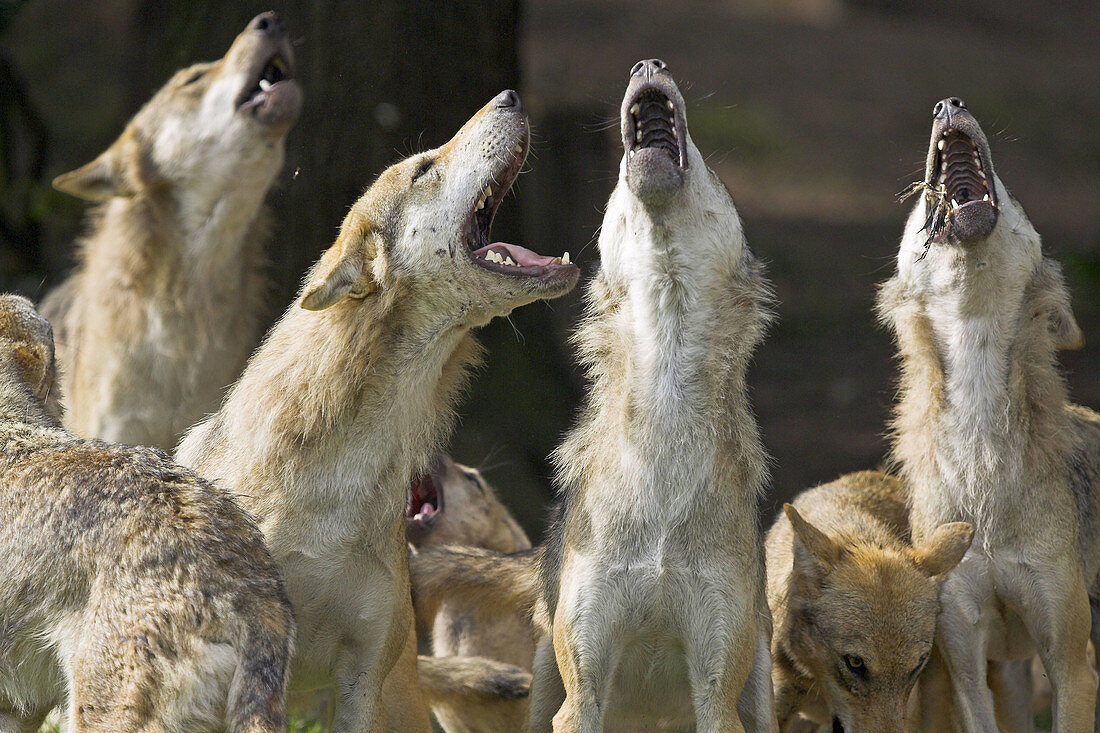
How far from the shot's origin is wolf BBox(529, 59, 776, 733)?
5.29 meters

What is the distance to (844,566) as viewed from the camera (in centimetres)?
624

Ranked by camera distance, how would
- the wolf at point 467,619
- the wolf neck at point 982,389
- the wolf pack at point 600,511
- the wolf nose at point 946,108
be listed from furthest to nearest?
the wolf at point 467,619
the wolf neck at point 982,389
the wolf nose at point 946,108
the wolf pack at point 600,511

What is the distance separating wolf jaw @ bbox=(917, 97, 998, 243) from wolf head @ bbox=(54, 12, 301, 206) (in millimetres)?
4031

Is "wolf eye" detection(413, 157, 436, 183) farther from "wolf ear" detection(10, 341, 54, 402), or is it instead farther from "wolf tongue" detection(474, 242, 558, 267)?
"wolf ear" detection(10, 341, 54, 402)

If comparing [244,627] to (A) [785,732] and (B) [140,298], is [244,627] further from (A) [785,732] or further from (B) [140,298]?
(B) [140,298]

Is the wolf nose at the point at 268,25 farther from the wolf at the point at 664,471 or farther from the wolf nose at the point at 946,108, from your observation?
the wolf nose at the point at 946,108

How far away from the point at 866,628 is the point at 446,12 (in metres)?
5.24

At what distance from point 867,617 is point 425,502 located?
2.79m

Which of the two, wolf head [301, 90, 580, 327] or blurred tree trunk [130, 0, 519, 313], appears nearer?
wolf head [301, 90, 580, 327]

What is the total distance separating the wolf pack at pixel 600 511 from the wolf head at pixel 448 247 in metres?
0.01

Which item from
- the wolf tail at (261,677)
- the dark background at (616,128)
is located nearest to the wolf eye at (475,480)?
the dark background at (616,128)

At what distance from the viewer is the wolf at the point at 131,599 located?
441 centimetres

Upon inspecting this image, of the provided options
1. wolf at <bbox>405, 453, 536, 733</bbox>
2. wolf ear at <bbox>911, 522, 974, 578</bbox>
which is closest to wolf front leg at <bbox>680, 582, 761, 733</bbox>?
wolf at <bbox>405, 453, 536, 733</bbox>

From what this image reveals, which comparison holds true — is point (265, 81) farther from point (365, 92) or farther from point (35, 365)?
point (35, 365)
